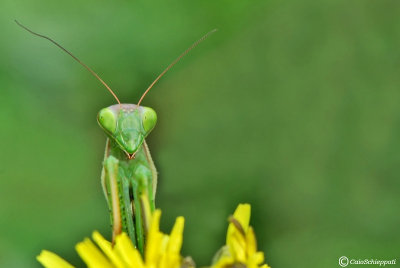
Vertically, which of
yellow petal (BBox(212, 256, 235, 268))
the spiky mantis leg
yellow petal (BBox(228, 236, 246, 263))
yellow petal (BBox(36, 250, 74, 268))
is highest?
the spiky mantis leg

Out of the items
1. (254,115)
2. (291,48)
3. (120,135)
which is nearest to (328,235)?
(254,115)

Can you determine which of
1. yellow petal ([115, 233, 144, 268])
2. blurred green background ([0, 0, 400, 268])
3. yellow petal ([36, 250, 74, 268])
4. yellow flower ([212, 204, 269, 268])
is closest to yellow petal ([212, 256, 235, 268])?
yellow flower ([212, 204, 269, 268])

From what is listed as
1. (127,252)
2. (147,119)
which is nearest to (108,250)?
(127,252)

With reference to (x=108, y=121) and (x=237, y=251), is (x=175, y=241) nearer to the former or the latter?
(x=237, y=251)

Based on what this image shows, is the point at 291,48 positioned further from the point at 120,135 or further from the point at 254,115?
the point at 120,135

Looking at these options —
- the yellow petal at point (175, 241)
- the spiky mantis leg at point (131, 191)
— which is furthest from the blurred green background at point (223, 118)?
the yellow petal at point (175, 241)

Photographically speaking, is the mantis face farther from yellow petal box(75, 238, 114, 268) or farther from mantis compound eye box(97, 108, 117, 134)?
yellow petal box(75, 238, 114, 268)
